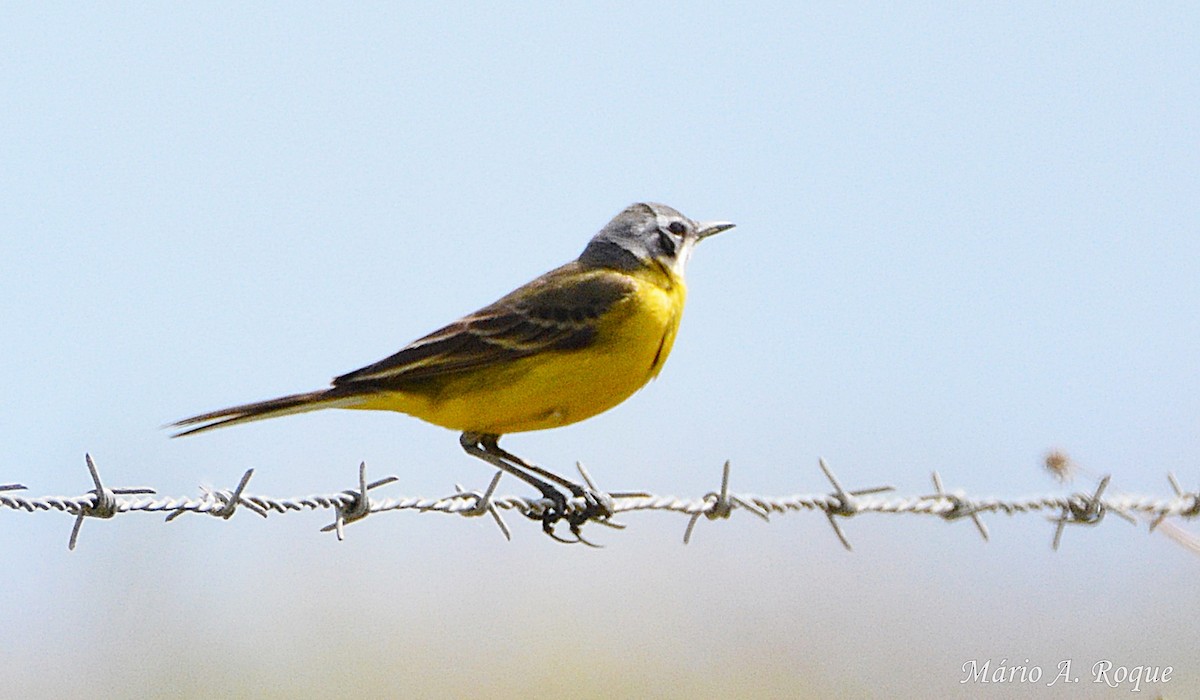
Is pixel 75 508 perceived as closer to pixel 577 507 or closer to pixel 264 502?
pixel 264 502

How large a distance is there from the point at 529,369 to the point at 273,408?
1.03m

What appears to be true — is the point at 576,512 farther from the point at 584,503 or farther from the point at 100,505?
the point at 100,505

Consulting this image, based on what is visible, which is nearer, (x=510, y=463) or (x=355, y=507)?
(x=355, y=507)

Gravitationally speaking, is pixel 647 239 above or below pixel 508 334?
above

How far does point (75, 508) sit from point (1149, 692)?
15.7 feet

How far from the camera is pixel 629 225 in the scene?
6730 mm

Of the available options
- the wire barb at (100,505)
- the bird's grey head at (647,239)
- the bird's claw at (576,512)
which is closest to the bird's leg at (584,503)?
the bird's claw at (576,512)

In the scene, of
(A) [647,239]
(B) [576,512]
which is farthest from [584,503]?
(A) [647,239]

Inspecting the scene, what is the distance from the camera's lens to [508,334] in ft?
19.0

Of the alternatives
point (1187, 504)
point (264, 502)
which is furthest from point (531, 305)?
point (1187, 504)

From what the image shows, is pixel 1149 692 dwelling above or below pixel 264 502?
below

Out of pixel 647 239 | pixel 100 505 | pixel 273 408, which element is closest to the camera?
pixel 100 505

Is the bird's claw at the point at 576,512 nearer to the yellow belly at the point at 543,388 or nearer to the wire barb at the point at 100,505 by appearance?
the yellow belly at the point at 543,388

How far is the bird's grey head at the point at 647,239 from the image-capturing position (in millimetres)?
6500
